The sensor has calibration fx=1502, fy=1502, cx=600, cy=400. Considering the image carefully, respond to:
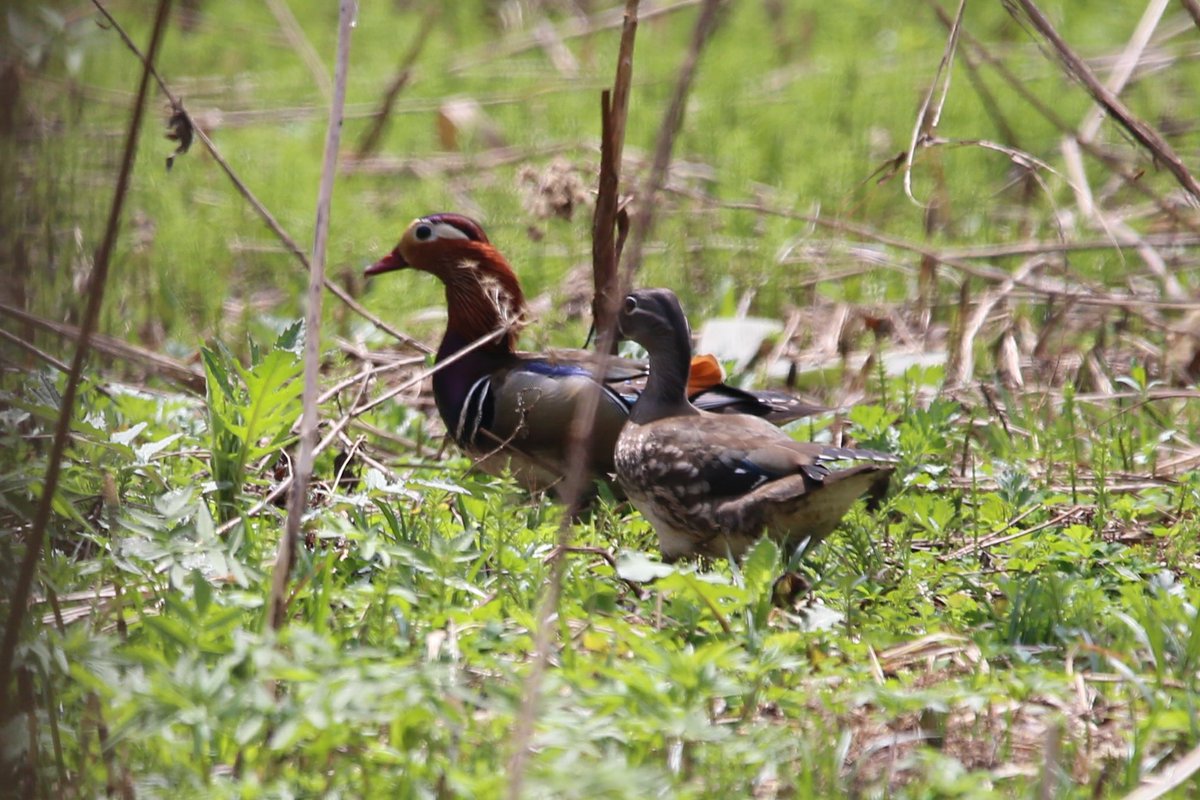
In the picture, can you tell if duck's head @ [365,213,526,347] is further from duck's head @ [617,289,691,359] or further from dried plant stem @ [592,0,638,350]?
duck's head @ [617,289,691,359]

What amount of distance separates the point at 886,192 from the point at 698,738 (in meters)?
4.77

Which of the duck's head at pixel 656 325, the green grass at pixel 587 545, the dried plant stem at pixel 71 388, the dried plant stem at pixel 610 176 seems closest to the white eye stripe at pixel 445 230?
the green grass at pixel 587 545

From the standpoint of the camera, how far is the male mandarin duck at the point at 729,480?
3541 mm

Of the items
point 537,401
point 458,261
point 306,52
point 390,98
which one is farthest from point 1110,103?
point 306,52

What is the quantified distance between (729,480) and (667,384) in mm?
540

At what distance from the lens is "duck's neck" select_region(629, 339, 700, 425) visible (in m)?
4.16

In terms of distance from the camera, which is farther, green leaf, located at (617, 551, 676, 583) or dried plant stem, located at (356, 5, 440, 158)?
dried plant stem, located at (356, 5, 440, 158)

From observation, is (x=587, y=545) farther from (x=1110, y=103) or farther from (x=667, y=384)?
(x=1110, y=103)

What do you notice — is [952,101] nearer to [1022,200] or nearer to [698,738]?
[1022,200]

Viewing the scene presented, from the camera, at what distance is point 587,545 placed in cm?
373

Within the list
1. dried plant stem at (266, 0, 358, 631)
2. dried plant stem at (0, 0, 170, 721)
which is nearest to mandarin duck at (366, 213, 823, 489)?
dried plant stem at (266, 0, 358, 631)

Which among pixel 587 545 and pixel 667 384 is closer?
pixel 587 545

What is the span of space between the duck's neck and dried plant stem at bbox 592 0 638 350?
0.20m

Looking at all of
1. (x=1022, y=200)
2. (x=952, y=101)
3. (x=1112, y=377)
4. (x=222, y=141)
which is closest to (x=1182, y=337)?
(x=1112, y=377)
